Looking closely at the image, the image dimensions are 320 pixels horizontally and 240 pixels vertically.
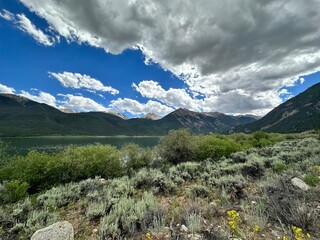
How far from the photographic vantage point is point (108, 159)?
14711mm

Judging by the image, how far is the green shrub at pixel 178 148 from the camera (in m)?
20.6

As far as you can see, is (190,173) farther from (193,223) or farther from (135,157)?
(135,157)

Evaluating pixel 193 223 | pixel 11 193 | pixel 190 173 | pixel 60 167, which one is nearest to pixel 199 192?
pixel 193 223

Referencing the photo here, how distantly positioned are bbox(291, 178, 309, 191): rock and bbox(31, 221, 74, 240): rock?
663 cm

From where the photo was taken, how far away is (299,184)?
18.9 feet

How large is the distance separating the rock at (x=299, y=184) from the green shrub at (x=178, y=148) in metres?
14.8

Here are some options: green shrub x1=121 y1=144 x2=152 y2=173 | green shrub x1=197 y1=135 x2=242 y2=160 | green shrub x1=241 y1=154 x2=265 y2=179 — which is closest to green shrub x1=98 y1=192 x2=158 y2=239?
green shrub x1=241 y1=154 x2=265 y2=179

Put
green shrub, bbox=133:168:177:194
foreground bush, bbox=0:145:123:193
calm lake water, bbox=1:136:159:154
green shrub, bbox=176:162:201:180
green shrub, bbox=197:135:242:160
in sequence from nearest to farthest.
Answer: green shrub, bbox=133:168:177:194, green shrub, bbox=176:162:201:180, foreground bush, bbox=0:145:123:193, green shrub, bbox=197:135:242:160, calm lake water, bbox=1:136:159:154

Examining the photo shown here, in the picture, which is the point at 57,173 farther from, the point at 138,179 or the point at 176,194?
the point at 176,194

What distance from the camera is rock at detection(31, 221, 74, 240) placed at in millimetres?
3962

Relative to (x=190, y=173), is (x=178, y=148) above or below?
above

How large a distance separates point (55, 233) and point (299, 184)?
705cm

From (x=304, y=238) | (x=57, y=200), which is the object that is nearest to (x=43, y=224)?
(x=57, y=200)

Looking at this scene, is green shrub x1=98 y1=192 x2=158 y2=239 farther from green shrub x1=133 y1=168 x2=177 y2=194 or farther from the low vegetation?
green shrub x1=133 y1=168 x2=177 y2=194
